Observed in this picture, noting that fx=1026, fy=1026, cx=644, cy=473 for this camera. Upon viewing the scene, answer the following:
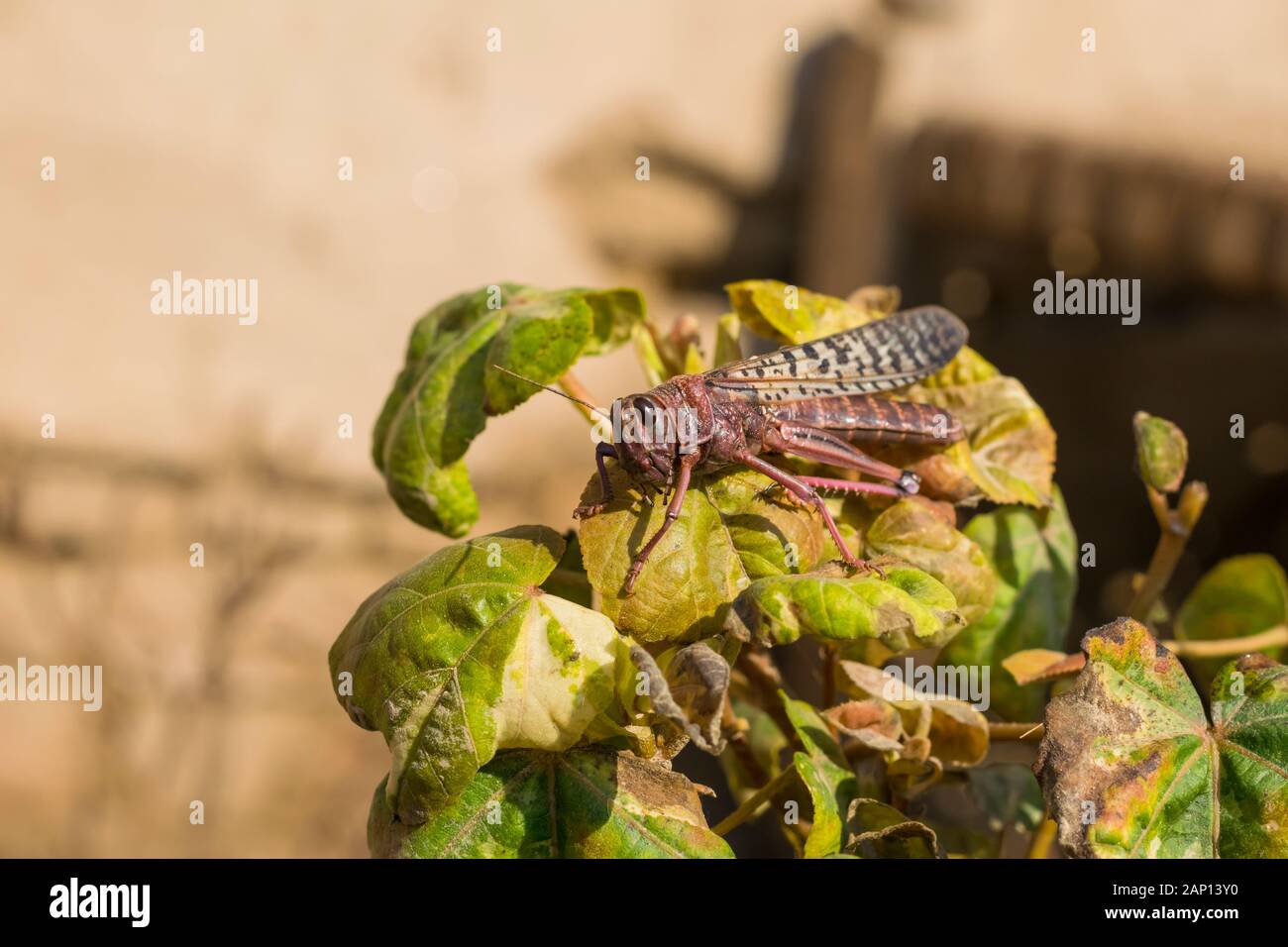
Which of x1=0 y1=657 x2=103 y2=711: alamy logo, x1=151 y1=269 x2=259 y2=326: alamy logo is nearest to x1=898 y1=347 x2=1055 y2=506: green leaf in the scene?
x1=151 y1=269 x2=259 y2=326: alamy logo

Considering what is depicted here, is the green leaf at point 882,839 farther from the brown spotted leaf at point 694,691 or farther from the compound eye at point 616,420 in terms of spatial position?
the compound eye at point 616,420

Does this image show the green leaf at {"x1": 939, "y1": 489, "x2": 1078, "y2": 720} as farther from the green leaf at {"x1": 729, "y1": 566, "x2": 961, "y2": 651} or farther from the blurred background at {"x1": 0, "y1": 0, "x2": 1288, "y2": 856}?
the blurred background at {"x1": 0, "y1": 0, "x2": 1288, "y2": 856}

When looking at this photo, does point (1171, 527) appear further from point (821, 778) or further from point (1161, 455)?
point (821, 778)

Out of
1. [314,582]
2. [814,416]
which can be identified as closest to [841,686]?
[814,416]

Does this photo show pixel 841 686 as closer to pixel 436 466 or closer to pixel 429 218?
pixel 436 466

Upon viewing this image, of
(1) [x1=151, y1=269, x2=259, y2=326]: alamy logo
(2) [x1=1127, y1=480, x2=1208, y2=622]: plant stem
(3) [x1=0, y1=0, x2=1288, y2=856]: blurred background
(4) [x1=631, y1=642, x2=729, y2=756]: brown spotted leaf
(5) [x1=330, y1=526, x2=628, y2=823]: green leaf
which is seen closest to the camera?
(4) [x1=631, y1=642, x2=729, y2=756]: brown spotted leaf

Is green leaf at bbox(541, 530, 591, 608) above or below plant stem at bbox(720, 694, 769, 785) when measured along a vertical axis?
above
